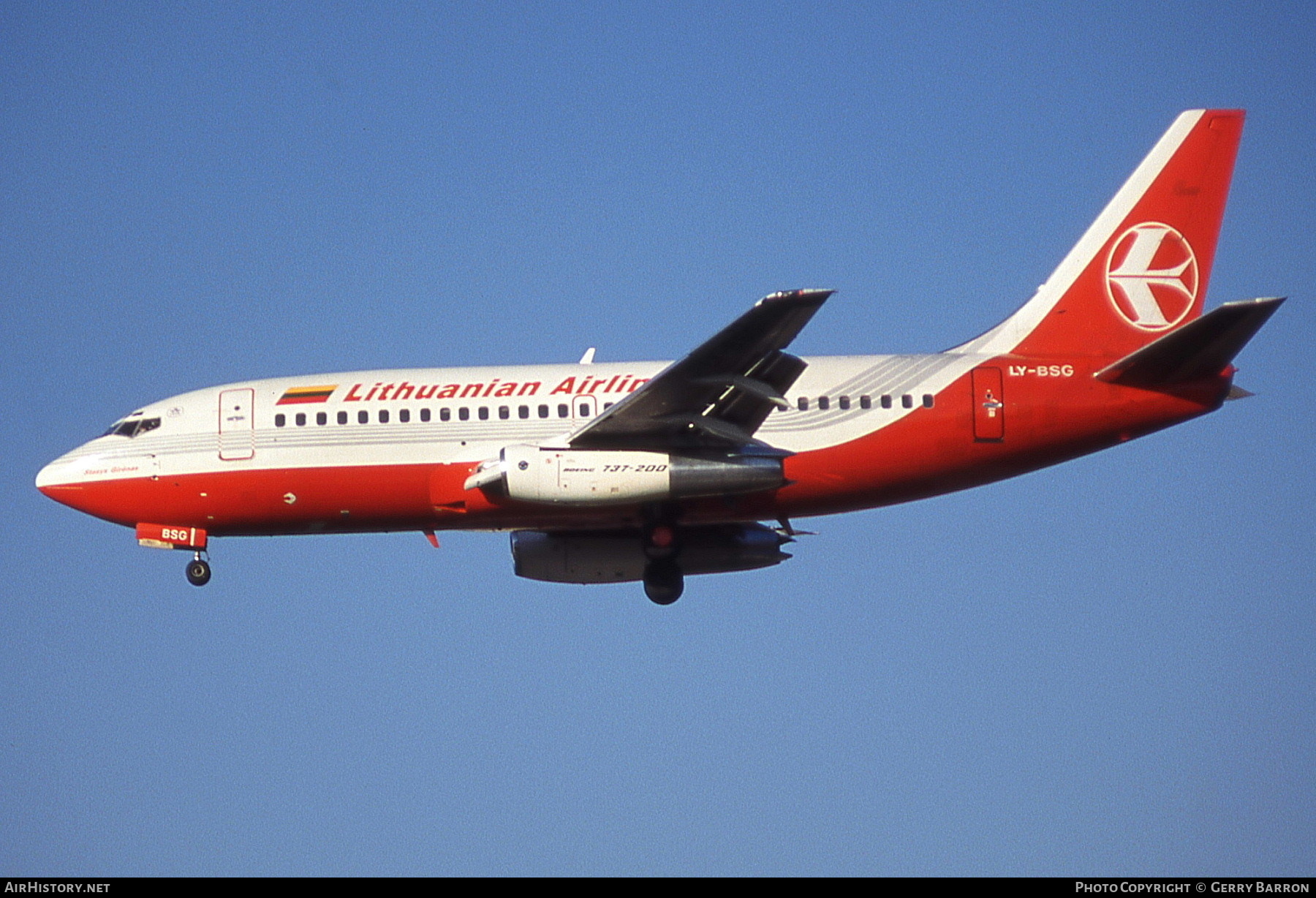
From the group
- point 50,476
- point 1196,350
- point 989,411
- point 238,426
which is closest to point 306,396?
point 238,426

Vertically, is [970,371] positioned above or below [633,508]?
above

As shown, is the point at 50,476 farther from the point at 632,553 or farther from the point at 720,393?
the point at 720,393

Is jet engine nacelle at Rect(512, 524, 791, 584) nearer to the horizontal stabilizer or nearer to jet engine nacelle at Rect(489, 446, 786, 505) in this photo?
jet engine nacelle at Rect(489, 446, 786, 505)

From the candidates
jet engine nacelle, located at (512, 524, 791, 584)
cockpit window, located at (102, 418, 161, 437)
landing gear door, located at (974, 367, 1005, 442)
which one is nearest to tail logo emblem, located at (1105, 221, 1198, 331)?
landing gear door, located at (974, 367, 1005, 442)

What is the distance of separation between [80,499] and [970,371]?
18.5 metres

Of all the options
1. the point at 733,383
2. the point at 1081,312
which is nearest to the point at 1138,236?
the point at 1081,312

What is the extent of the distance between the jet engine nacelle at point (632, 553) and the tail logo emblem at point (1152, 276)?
8673 mm

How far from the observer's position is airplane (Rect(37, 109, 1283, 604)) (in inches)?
1243

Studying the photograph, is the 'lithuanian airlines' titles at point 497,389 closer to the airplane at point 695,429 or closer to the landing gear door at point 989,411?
the airplane at point 695,429

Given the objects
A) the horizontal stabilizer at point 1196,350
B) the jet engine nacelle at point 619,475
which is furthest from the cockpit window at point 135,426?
the horizontal stabilizer at point 1196,350

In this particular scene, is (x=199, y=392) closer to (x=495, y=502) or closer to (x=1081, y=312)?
(x=495, y=502)

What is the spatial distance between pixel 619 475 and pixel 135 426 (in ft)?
35.6

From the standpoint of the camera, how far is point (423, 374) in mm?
34125

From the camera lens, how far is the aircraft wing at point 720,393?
93.4 ft
